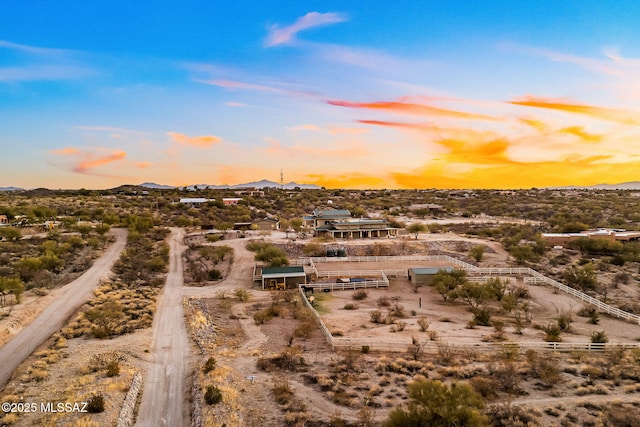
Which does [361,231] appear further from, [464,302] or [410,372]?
[410,372]

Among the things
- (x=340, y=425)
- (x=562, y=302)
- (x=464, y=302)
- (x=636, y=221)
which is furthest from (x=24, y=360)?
(x=636, y=221)

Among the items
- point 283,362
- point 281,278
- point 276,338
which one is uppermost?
point 281,278

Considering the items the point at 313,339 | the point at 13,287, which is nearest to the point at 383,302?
the point at 313,339

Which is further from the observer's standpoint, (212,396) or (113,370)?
(113,370)

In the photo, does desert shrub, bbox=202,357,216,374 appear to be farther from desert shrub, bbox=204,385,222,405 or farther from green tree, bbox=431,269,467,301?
green tree, bbox=431,269,467,301

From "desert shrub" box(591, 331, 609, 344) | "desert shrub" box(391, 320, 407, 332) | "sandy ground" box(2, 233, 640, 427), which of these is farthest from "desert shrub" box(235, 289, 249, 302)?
"desert shrub" box(591, 331, 609, 344)

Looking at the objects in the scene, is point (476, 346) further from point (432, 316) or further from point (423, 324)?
point (432, 316)

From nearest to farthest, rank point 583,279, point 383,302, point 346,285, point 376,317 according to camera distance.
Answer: point 376,317 → point 383,302 → point 583,279 → point 346,285
